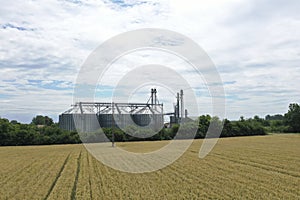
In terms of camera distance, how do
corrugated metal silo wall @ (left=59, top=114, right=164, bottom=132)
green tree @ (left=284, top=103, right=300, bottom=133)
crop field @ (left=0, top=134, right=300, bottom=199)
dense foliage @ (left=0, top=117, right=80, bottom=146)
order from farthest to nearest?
green tree @ (left=284, top=103, right=300, bottom=133) → corrugated metal silo wall @ (left=59, top=114, right=164, bottom=132) → dense foliage @ (left=0, top=117, right=80, bottom=146) → crop field @ (left=0, top=134, right=300, bottom=199)

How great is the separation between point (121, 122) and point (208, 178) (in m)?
73.5

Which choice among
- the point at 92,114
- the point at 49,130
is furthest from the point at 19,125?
the point at 92,114

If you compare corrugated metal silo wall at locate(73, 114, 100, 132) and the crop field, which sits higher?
corrugated metal silo wall at locate(73, 114, 100, 132)

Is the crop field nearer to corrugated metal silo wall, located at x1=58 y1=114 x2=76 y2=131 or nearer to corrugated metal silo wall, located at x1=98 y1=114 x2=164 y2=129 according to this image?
corrugated metal silo wall, located at x1=98 y1=114 x2=164 y2=129

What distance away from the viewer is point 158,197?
628 inches

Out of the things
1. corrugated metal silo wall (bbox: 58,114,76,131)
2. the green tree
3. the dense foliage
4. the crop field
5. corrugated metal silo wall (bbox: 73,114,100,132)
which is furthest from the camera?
the green tree

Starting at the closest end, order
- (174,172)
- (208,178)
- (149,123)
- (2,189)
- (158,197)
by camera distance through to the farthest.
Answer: (158,197) < (2,189) < (208,178) < (174,172) < (149,123)

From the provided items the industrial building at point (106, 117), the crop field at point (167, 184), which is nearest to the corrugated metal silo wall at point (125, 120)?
the industrial building at point (106, 117)

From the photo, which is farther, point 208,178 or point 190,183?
point 208,178

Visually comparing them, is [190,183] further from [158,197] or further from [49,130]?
[49,130]

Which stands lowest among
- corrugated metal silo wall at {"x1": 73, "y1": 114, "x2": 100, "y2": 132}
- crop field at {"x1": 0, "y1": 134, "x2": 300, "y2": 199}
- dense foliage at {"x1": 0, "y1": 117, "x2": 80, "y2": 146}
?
crop field at {"x1": 0, "y1": 134, "x2": 300, "y2": 199}

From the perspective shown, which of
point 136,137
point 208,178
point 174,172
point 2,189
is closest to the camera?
point 2,189

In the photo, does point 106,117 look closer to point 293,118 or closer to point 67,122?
point 67,122

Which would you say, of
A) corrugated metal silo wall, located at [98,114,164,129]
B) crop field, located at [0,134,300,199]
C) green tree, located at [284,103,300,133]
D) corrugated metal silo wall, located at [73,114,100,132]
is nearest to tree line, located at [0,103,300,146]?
corrugated metal silo wall, located at [73,114,100,132]
